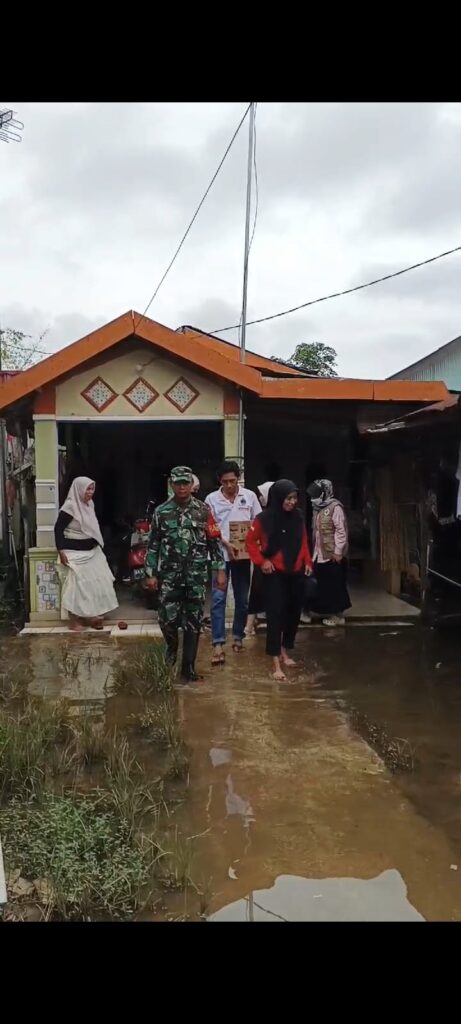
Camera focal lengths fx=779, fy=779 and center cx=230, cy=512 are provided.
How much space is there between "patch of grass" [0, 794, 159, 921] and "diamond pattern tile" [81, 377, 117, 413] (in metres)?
5.44

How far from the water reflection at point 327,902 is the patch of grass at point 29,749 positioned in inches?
49.3

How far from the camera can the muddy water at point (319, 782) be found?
301 cm

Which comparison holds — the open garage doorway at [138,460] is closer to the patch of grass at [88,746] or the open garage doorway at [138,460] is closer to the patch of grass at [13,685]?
the patch of grass at [13,685]

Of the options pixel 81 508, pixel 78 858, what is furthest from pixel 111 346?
pixel 78 858

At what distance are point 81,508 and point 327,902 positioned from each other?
5659 millimetres

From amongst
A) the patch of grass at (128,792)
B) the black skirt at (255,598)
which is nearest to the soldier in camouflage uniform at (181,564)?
the black skirt at (255,598)

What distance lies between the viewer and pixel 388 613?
347 inches

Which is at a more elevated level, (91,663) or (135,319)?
(135,319)


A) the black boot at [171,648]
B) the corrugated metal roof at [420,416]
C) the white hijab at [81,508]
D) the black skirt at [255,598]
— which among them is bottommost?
the black boot at [171,648]

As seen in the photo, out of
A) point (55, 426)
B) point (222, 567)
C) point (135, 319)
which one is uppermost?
point (135, 319)
